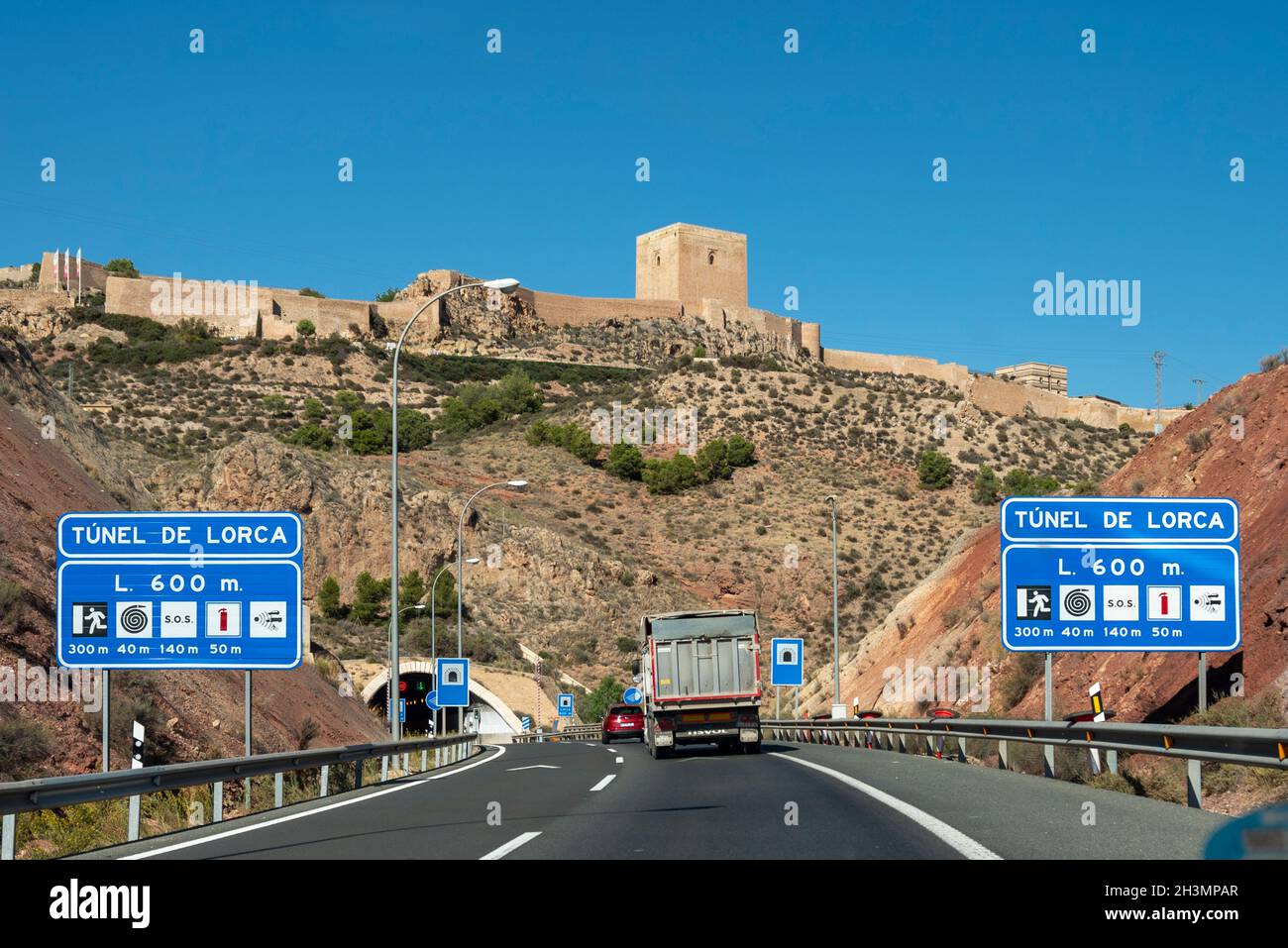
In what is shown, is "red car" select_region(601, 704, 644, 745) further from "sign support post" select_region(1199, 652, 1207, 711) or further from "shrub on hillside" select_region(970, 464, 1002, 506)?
"shrub on hillside" select_region(970, 464, 1002, 506)

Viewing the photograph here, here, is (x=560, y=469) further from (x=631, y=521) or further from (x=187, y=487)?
(x=187, y=487)

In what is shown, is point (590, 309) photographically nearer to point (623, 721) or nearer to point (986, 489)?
point (986, 489)

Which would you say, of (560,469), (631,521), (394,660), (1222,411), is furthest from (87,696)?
(560,469)

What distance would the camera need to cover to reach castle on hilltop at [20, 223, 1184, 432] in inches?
5266

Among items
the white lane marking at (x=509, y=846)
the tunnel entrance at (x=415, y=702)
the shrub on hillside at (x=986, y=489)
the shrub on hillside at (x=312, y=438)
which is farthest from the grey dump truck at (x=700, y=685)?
the shrub on hillside at (x=312, y=438)

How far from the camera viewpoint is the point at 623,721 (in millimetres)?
48656

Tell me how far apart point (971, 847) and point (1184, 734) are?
478 cm

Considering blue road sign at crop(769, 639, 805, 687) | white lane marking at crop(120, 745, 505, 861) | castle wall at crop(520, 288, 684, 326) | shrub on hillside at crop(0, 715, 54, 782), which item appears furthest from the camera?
castle wall at crop(520, 288, 684, 326)

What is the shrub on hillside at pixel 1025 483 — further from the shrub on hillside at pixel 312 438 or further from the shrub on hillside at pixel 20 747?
the shrub on hillside at pixel 20 747

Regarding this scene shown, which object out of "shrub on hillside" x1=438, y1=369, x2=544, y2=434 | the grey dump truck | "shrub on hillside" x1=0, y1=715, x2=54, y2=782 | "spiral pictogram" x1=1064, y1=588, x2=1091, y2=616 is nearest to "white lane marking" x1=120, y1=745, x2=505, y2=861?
"shrub on hillside" x1=0, y1=715, x2=54, y2=782

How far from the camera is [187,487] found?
8062 centimetres

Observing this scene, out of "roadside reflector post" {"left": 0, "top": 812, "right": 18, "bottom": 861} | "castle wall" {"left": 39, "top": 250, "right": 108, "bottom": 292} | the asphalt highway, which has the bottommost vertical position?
the asphalt highway

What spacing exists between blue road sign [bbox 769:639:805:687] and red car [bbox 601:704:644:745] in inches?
233

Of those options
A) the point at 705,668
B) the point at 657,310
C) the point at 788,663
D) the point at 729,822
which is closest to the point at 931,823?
the point at 729,822
